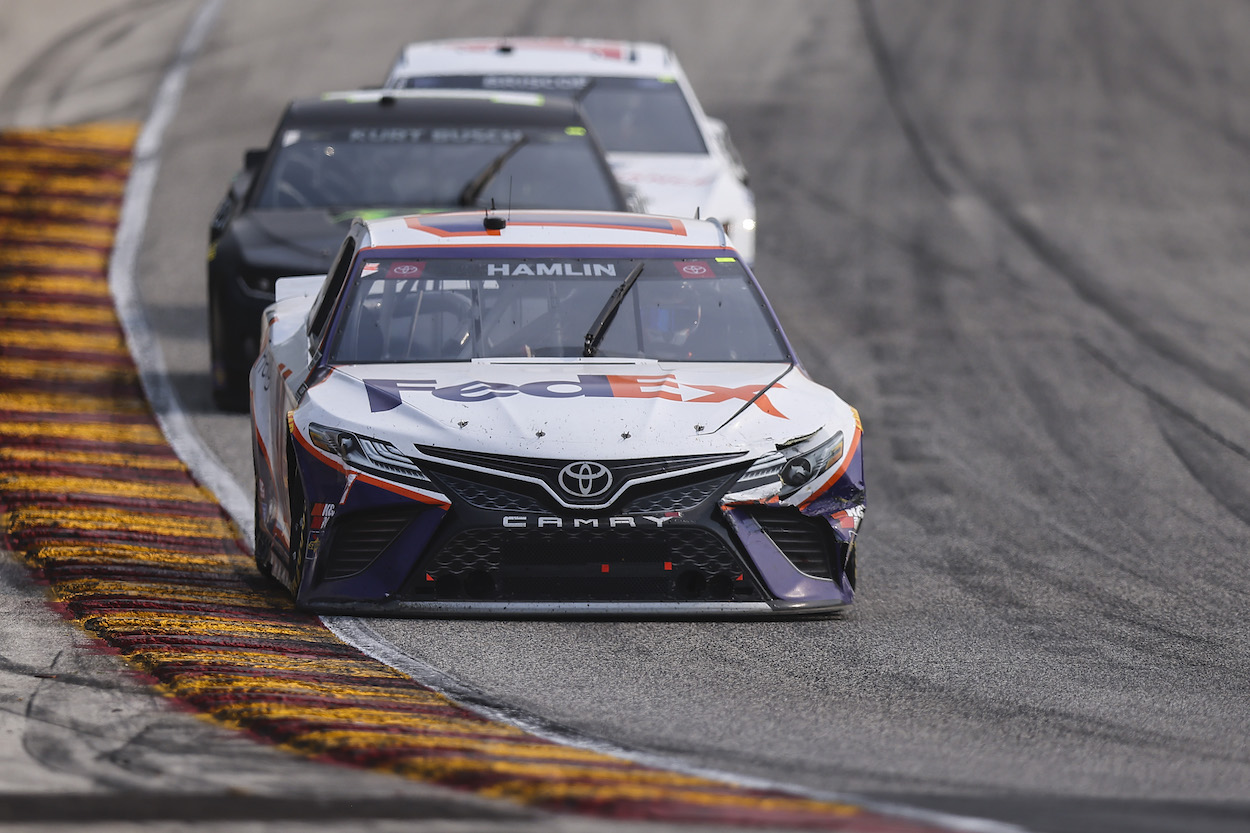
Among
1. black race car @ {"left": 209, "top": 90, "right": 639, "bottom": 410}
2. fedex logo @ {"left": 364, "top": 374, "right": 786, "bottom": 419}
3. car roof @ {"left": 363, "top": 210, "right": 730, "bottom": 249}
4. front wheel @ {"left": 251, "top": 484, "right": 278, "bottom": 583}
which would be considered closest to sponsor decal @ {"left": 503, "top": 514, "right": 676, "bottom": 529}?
fedex logo @ {"left": 364, "top": 374, "right": 786, "bottom": 419}

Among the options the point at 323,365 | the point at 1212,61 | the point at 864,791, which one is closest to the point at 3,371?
the point at 323,365

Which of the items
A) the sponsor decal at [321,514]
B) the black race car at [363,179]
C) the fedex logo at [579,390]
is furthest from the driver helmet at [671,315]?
the black race car at [363,179]

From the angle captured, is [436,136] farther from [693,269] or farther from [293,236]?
[693,269]

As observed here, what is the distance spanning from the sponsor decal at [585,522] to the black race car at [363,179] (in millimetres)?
4437

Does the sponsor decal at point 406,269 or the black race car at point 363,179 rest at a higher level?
the sponsor decal at point 406,269

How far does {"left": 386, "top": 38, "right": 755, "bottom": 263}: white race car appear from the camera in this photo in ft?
44.2

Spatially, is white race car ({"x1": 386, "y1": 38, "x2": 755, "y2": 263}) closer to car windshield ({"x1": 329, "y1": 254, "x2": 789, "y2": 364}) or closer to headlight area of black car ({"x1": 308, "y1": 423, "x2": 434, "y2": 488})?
car windshield ({"x1": 329, "y1": 254, "x2": 789, "y2": 364})

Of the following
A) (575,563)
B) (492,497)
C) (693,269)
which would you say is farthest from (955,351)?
(492,497)

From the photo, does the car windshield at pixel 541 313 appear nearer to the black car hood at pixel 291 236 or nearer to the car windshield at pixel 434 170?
the black car hood at pixel 291 236

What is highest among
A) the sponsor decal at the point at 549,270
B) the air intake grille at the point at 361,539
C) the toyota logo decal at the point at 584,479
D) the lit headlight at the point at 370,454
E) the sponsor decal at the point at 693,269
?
the lit headlight at the point at 370,454

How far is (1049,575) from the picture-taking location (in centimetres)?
865

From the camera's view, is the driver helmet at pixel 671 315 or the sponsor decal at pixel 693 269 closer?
the driver helmet at pixel 671 315

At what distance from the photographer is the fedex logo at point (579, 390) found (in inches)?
288

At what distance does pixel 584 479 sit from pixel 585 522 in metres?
0.15
